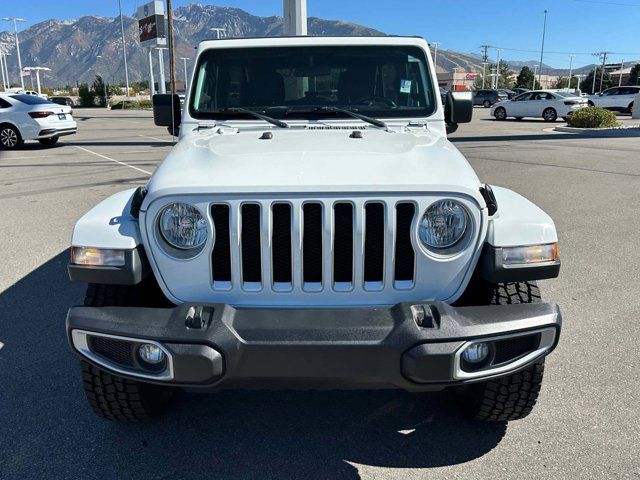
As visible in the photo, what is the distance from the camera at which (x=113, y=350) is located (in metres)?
2.32

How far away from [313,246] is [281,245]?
0.14 m

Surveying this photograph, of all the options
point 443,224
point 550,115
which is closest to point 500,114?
point 550,115

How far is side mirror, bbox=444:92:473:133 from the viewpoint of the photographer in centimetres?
392

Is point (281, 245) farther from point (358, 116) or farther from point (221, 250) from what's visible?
point (358, 116)

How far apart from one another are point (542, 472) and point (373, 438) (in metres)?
0.79

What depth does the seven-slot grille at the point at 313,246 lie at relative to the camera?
2342mm

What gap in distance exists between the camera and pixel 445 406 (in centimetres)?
310

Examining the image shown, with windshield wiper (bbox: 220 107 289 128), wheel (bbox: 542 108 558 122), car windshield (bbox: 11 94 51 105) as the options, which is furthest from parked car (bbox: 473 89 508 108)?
windshield wiper (bbox: 220 107 289 128)

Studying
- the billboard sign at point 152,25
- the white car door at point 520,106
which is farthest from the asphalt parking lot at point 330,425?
the billboard sign at point 152,25

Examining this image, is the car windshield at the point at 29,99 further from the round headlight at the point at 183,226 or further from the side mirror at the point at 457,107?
the round headlight at the point at 183,226

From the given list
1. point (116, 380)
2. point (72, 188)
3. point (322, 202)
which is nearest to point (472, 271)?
point (322, 202)

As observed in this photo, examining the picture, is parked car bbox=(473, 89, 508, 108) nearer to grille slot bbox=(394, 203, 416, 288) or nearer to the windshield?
the windshield

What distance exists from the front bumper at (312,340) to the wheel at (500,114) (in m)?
28.2

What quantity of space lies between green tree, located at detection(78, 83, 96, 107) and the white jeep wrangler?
5714cm
